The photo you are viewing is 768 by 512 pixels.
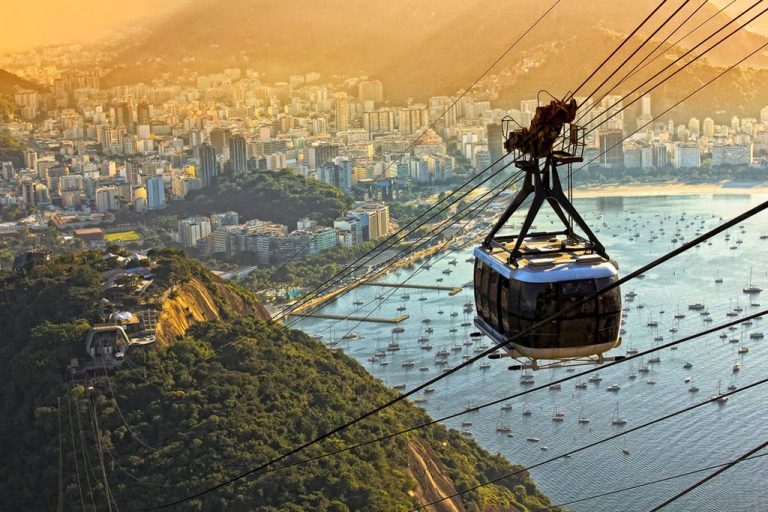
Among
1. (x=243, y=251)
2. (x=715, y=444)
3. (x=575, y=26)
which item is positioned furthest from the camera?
(x=575, y=26)

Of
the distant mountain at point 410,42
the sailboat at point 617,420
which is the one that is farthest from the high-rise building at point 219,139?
the sailboat at point 617,420

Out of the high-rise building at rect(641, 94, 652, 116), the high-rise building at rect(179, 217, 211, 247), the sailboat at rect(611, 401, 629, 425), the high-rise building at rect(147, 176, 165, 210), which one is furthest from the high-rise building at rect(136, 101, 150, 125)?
the sailboat at rect(611, 401, 629, 425)

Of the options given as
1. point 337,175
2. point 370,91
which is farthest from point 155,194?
point 370,91

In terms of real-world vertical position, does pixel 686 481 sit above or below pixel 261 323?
below

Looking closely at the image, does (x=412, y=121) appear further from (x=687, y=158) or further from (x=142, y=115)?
(x=687, y=158)

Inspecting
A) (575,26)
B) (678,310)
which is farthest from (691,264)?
(575,26)

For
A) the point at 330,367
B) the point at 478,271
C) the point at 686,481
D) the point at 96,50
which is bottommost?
the point at 686,481

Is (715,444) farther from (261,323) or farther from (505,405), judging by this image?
(261,323)
